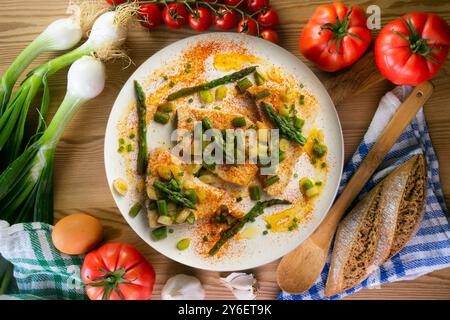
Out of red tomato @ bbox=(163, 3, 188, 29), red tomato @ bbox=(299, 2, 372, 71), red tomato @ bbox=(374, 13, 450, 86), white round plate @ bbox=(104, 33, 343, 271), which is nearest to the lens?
red tomato @ bbox=(374, 13, 450, 86)

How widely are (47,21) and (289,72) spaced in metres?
1.70

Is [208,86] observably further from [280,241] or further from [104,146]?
[280,241]

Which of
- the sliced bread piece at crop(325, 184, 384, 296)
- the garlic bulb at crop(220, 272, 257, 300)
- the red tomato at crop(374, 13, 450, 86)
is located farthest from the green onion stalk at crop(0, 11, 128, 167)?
the sliced bread piece at crop(325, 184, 384, 296)

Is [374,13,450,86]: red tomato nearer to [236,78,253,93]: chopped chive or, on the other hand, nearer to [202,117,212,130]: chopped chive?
[236,78,253,93]: chopped chive

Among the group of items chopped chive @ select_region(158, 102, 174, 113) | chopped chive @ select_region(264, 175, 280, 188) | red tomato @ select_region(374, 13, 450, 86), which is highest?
red tomato @ select_region(374, 13, 450, 86)

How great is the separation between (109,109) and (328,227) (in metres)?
1.66

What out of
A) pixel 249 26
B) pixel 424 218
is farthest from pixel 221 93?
pixel 424 218

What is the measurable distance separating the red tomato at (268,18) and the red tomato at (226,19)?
0.17 m

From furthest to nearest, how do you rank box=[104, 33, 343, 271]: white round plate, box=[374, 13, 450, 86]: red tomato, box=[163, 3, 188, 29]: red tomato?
box=[163, 3, 188, 29]: red tomato, box=[104, 33, 343, 271]: white round plate, box=[374, 13, 450, 86]: red tomato

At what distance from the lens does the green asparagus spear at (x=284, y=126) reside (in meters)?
3.04

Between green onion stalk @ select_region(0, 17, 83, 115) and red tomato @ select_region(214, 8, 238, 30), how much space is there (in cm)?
93

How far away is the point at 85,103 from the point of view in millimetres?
3295

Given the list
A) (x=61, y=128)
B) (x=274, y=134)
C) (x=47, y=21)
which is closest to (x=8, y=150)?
(x=61, y=128)

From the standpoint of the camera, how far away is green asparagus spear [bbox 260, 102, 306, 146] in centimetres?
304
